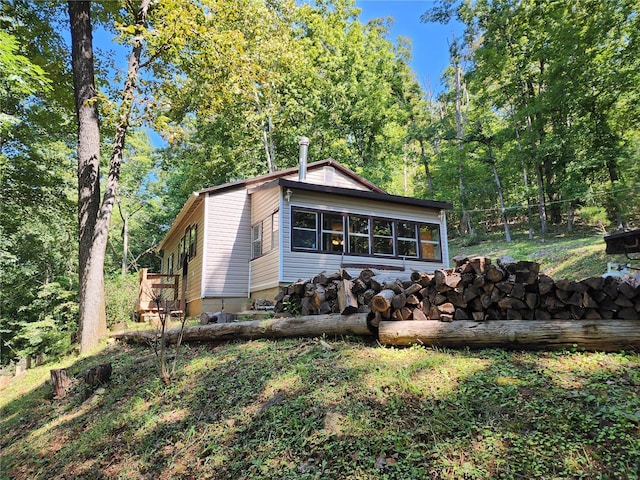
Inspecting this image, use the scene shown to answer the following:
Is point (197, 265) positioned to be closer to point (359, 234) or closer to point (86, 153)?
point (86, 153)

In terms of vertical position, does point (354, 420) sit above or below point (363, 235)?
below

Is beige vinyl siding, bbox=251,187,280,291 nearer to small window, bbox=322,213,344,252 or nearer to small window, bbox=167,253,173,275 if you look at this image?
small window, bbox=322,213,344,252

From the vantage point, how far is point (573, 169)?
1803 centimetres

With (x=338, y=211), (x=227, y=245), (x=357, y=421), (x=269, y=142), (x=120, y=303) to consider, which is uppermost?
(x=269, y=142)

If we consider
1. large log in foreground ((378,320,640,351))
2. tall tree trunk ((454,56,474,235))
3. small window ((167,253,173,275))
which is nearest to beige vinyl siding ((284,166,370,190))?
small window ((167,253,173,275))

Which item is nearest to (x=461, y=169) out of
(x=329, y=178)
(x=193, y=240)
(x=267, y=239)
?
(x=329, y=178)

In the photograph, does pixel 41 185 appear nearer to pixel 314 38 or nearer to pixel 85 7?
pixel 85 7

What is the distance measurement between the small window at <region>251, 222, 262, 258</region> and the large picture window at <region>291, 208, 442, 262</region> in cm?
182

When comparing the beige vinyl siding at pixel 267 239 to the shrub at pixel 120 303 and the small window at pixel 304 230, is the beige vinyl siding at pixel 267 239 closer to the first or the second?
the small window at pixel 304 230

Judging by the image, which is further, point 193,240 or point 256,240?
point 193,240

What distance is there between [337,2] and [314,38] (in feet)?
10.7

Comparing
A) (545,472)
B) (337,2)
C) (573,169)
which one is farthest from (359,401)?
(337,2)

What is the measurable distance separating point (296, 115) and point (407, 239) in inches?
536

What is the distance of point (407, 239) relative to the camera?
12.9 meters
